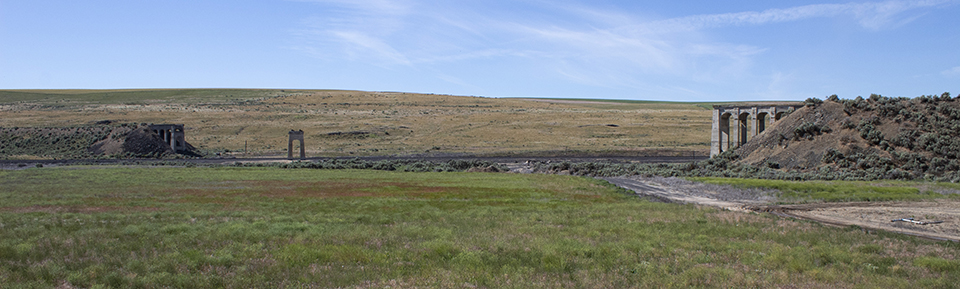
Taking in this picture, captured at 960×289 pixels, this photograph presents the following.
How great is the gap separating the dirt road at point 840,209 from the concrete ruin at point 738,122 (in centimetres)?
2197

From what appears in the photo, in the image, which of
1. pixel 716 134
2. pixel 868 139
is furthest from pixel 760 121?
pixel 868 139

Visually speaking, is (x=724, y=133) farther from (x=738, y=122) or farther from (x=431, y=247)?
(x=431, y=247)

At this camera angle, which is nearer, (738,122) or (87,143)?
(738,122)

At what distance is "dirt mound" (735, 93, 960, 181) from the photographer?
41259mm

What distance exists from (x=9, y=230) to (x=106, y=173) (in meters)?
28.1

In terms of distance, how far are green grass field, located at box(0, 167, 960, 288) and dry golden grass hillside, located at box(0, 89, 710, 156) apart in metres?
53.6

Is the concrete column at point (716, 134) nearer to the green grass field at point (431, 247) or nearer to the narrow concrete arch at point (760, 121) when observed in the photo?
the narrow concrete arch at point (760, 121)

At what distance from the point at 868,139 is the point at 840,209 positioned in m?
25.5

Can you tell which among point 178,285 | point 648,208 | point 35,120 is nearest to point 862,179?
point 648,208

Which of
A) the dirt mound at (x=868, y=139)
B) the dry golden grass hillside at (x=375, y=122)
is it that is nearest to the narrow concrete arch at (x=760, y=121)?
the dirt mound at (x=868, y=139)

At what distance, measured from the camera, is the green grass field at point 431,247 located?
36.9 ft

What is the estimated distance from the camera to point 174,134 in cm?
7125

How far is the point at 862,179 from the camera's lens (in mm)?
38656

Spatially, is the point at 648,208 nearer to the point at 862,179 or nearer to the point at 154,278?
the point at 154,278
